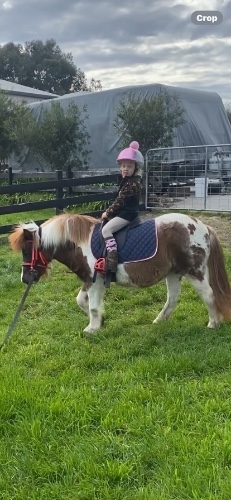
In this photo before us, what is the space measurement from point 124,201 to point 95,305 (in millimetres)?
1029

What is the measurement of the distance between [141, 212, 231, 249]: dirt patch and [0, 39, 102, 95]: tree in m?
49.3

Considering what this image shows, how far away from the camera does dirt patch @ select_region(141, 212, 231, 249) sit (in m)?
9.05

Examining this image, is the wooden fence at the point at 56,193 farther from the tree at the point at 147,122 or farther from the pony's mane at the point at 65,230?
the pony's mane at the point at 65,230

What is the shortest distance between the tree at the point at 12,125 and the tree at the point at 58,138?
0.34 meters

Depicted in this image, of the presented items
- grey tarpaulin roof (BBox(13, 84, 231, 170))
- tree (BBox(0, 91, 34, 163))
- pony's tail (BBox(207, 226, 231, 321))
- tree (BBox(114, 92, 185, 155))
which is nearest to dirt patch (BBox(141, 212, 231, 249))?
tree (BBox(114, 92, 185, 155))

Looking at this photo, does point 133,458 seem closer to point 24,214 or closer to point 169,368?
point 169,368

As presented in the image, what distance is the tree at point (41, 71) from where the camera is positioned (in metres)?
57.8

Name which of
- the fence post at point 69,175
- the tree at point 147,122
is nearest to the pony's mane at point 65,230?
the fence post at point 69,175

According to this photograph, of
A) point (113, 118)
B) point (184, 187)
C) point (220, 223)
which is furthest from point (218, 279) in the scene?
point (113, 118)

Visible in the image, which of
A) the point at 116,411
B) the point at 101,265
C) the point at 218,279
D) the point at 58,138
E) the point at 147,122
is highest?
the point at 147,122

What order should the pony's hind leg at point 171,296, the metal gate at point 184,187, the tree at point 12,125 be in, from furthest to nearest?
the tree at point 12,125 < the metal gate at point 184,187 < the pony's hind leg at point 171,296

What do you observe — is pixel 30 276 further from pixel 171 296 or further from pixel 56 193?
pixel 56 193

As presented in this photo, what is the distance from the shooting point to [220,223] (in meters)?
10.1

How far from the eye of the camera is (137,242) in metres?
4.68
